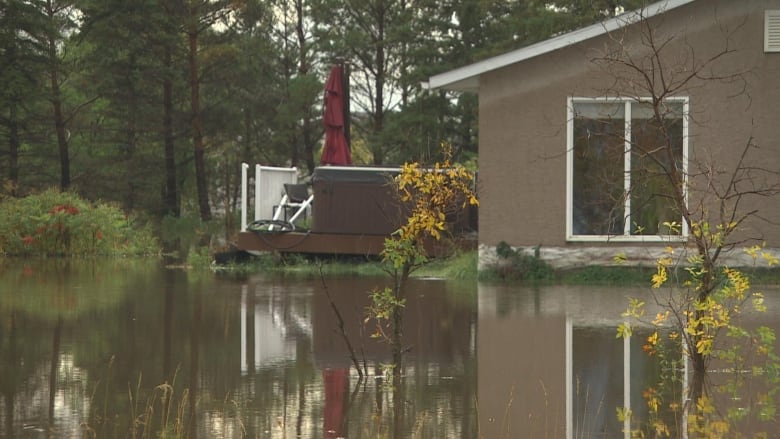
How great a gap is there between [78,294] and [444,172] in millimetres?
7824

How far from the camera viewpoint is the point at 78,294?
55.4 ft

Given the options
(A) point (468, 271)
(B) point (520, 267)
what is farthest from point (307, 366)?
(A) point (468, 271)

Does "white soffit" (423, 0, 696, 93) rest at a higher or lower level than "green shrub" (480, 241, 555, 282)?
higher

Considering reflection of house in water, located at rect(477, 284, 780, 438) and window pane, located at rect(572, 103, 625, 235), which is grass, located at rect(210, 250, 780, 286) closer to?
window pane, located at rect(572, 103, 625, 235)

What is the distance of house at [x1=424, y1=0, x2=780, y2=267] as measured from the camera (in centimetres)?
1873

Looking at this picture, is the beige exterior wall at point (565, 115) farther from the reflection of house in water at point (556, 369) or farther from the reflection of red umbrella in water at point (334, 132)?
the reflection of red umbrella in water at point (334, 132)

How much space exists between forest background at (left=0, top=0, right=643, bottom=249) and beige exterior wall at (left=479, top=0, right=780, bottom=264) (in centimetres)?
Result: 1645

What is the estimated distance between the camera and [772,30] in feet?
61.8

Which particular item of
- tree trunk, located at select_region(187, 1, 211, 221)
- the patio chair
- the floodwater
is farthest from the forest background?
the floodwater

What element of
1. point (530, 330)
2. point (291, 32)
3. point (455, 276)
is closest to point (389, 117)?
point (291, 32)

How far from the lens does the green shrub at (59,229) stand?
25.7 metres

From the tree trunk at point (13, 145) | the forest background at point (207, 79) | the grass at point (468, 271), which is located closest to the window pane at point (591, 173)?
the grass at point (468, 271)

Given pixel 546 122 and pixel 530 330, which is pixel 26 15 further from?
pixel 530 330

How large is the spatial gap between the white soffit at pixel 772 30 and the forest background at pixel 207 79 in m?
16.7
